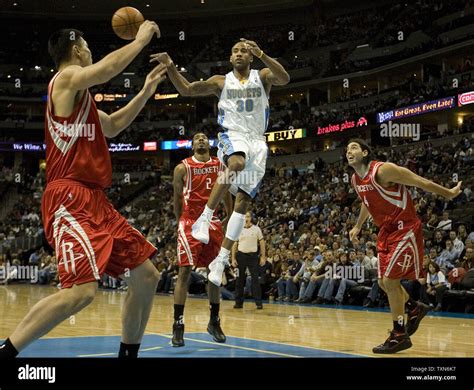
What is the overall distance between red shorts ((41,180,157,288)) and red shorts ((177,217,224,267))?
2633 mm

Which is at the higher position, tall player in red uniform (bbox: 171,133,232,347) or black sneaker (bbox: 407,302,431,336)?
tall player in red uniform (bbox: 171,133,232,347)

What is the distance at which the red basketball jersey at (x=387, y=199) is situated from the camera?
6.49 metres

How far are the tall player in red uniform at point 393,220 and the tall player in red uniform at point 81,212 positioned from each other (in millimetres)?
3106

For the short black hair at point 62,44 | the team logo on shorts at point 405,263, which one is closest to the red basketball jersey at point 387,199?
the team logo on shorts at point 405,263

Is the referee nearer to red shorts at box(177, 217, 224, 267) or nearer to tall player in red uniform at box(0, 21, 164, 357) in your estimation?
red shorts at box(177, 217, 224, 267)

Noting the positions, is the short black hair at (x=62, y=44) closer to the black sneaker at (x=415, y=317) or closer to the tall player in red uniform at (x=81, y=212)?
the tall player in red uniform at (x=81, y=212)

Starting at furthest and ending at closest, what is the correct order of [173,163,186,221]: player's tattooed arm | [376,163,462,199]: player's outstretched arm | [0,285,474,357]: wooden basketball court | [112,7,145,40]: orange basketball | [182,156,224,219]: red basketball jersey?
[173,163,186,221]: player's tattooed arm → [182,156,224,219]: red basketball jersey → [376,163,462,199]: player's outstretched arm → [0,285,474,357]: wooden basketball court → [112,7,145,40]: orange basketball

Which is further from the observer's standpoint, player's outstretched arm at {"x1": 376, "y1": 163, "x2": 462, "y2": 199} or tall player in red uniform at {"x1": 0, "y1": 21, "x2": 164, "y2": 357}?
player's outstretched arm at {"x1": 376, "y1": 163, "x2": 462, "y2": 199}

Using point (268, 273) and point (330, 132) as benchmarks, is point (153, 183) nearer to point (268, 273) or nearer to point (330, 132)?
point (330, 132)

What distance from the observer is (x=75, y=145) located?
3.97 meters

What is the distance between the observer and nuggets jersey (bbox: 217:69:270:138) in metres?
6.38

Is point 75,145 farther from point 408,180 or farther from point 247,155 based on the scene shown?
point 408,180

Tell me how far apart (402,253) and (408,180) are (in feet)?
2.49

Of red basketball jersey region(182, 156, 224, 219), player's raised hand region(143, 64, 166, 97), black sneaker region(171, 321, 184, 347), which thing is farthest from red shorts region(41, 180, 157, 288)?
red basketball jersey region(182, 156, 224, 219)
